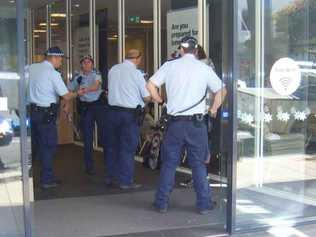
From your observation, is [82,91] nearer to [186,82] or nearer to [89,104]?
[89,104]

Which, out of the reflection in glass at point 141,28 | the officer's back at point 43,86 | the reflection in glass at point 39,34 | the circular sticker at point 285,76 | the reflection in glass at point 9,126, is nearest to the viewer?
the reflection in glass at point 9,126

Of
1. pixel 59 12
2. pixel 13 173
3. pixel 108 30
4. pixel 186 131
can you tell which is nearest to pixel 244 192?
pixel 186 131

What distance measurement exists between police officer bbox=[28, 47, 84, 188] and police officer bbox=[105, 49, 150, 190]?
1.88 ft

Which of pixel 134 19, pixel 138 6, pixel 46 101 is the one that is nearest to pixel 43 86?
pixel 46 101

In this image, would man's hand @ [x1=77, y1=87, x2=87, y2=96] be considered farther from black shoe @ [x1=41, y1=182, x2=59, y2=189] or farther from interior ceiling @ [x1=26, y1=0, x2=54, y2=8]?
interior ceiling @ [x1=26, y1=0, x2=54, y2=8]

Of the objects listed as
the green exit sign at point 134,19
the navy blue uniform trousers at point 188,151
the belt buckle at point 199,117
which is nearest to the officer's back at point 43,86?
the navy blue uniform trousers at point 188,151

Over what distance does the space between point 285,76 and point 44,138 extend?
2.89 meters

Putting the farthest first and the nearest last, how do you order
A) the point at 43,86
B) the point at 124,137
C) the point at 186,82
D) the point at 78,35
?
the point at 78,35
the point at 124,137
the point at 43,86
the point at 186,82

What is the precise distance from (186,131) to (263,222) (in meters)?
1.09

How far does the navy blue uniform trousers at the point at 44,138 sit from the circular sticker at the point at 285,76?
2682mm

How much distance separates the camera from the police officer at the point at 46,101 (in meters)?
6.55

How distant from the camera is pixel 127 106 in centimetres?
663

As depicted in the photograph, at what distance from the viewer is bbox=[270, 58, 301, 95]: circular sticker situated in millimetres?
5242

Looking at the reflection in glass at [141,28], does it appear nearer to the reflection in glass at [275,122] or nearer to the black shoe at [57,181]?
the black shoe at [57,181]
